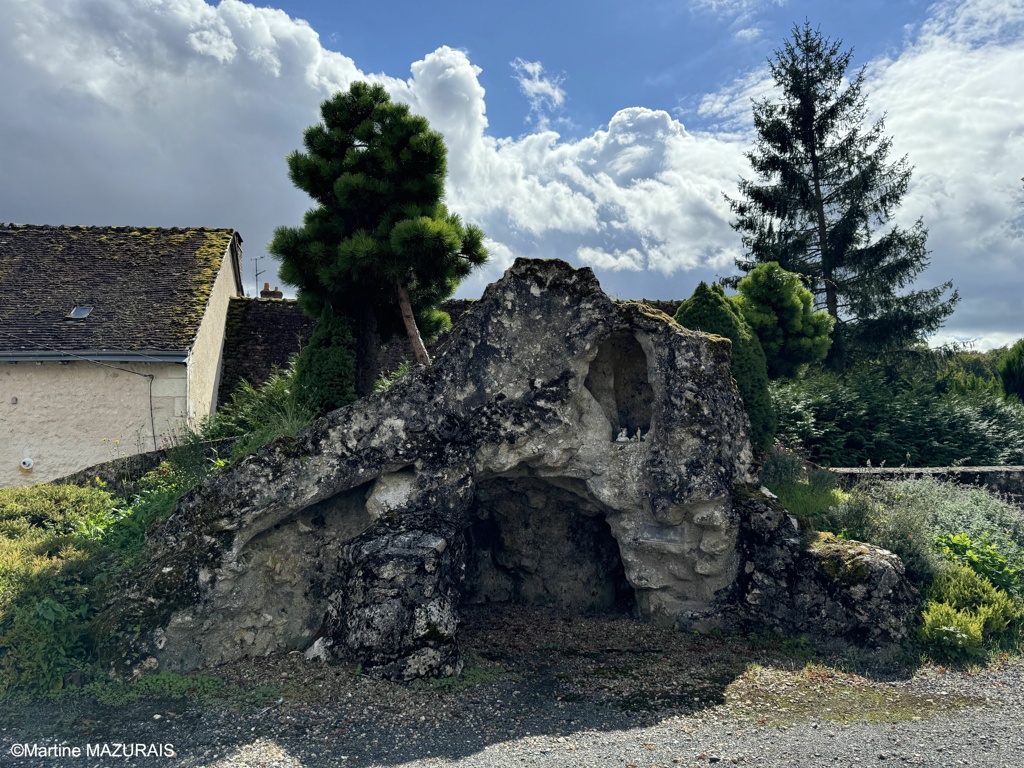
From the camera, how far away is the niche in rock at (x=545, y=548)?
10.0m

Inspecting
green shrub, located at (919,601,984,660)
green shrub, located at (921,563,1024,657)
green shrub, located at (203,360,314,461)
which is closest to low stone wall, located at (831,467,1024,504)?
green shrub, located at (921,563,1024,657)

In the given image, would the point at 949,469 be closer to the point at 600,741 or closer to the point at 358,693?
the point at 600,741

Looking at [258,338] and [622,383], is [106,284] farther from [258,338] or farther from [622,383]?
[622,383]

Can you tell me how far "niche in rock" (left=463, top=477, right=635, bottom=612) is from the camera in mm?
10008

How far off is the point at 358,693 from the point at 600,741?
7.91 feet

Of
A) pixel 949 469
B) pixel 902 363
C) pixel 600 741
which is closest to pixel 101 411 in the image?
pixel 600 741

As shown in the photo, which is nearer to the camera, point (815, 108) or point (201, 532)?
point (201, 532)

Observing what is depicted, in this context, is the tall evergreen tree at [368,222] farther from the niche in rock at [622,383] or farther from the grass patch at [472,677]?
the grass patch at [472,677]

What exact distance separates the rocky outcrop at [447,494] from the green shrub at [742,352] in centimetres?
291

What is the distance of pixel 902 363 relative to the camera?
71.9ft

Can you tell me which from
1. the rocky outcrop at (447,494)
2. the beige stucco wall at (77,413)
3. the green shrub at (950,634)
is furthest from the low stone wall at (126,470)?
the green shrub at (950,634)

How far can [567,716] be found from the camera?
6906 millimetres

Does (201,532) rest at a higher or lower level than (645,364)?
lower

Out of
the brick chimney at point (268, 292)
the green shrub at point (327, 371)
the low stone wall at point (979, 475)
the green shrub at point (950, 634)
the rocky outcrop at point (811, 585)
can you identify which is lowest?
the green shrub at point (950, 634)
